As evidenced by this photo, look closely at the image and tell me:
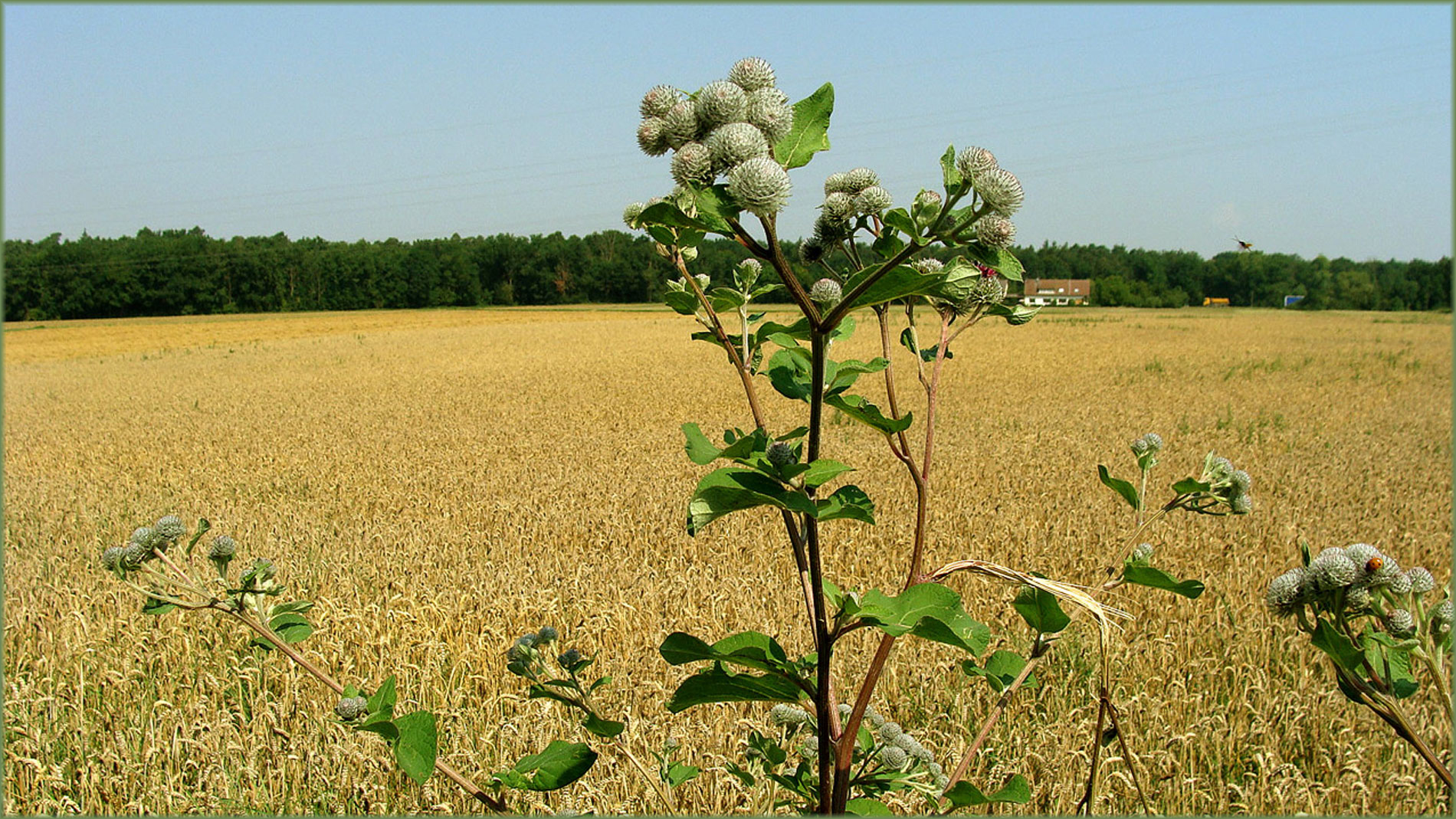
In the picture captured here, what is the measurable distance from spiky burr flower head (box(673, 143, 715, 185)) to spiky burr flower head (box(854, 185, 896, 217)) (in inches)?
9.3

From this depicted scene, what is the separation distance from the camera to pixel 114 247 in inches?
2394

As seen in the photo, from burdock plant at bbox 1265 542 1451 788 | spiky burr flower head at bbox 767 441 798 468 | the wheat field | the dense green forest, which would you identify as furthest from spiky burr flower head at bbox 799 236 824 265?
the dense green forest

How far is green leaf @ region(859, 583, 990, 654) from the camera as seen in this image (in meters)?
1.01

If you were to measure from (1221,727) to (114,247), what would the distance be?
74499 millimetres

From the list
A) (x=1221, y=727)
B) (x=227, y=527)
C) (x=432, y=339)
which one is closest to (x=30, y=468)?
(x=227, y=527)

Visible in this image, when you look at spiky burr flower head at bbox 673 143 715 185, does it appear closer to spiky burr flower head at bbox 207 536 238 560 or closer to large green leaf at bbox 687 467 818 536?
large green leaf at bbox 687 467 818 536

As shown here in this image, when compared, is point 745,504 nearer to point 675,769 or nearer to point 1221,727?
point 675,769

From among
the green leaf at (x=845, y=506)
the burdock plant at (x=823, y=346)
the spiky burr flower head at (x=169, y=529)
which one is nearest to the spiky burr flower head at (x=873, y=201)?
the burdock plant at (x=823, y=346)

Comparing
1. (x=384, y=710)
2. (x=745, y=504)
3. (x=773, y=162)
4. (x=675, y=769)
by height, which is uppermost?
(x=773, y=162)

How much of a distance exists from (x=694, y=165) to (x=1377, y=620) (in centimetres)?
106

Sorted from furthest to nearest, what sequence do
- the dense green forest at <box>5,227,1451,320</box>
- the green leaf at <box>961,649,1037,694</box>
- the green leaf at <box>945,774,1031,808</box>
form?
1. the dense green forest at <box>5,227,1451,320</box>
2. the green leaf at <box>961,649,1037,694</box>
3. the green leaf at <box>945,774,1031,808</box>

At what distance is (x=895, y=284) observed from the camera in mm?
927

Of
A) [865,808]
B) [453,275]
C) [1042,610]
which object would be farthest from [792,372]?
[453,275]

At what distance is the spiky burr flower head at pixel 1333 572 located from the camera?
1.04 metres
